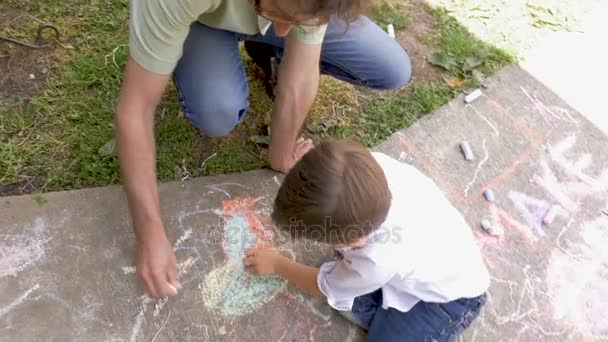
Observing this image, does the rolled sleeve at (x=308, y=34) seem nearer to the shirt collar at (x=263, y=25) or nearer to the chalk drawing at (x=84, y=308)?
the shirt collar at (x=263, y=25)

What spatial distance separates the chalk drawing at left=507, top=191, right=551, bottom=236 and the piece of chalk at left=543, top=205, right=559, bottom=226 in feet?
0.04

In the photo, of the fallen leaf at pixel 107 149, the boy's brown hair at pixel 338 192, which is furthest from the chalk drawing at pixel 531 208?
the fallen leaf at pixel 107 149

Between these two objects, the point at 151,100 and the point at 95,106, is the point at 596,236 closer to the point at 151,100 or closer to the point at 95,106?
the point at 151,100

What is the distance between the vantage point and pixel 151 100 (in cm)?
160

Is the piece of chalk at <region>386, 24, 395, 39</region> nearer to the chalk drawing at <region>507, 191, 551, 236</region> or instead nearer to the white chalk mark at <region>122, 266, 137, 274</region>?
the chalk drawing at <region>507, 191, 551, 236</region>

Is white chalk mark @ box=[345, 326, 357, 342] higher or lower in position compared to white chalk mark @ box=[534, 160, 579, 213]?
lower

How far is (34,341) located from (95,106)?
956mm

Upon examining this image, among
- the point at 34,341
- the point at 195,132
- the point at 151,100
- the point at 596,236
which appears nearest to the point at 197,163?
the point at 195,132

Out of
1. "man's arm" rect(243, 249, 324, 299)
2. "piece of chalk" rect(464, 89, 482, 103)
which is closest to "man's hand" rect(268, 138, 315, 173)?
"man's arm" rect(243, 249, 324, 299)

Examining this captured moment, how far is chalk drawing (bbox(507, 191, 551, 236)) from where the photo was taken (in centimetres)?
225

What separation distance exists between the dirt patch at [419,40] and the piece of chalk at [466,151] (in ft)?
1.29

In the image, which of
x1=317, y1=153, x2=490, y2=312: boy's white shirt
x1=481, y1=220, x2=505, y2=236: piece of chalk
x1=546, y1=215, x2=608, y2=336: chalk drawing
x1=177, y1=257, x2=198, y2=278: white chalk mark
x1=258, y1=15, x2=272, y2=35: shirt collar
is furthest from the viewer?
x1=481, y1=220, x2=505, y2=236: piece of chalk

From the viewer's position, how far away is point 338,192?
1353mm

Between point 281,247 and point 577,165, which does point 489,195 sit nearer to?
point 577,165
